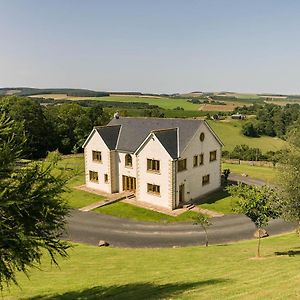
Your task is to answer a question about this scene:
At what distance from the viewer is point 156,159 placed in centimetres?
4597

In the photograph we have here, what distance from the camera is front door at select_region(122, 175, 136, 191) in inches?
2009

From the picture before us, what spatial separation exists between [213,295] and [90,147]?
40616 millimetres

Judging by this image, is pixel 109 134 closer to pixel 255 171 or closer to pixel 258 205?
pixel 255 171

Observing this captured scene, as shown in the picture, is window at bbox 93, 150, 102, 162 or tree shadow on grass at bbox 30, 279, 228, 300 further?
window at bbox 93, 150, 102, 162

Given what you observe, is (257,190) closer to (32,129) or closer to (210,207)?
(210,207)

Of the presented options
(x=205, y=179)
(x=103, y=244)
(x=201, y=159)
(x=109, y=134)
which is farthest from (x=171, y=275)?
(x=109, y=134)

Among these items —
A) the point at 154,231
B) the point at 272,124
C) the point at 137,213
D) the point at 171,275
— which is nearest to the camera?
the point at 171,275

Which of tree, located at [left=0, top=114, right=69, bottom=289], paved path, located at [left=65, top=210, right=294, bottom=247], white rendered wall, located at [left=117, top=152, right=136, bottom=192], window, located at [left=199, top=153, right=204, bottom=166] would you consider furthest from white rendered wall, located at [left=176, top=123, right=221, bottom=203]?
tree, located at [left=0, top=114, right=69, bottom=289]

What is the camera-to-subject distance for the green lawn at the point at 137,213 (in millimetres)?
41656

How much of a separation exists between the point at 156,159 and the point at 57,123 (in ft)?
176

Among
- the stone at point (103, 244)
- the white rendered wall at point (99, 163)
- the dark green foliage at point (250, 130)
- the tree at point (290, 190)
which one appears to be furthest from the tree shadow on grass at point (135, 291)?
the dark green foliage at point (250, 130)

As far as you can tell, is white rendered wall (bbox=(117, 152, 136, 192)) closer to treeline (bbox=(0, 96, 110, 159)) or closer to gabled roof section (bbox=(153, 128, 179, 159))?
gabled roof section (bbox=(153, 128, 179, 159))

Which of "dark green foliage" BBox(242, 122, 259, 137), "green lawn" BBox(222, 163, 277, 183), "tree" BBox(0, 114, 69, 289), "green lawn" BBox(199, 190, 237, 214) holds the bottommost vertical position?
"green lawn" BBox(199, 190, 237, 214)

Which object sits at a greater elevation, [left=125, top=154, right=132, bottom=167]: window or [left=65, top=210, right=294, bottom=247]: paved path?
[left=125, top=154, right=132, bottom=167]: window
